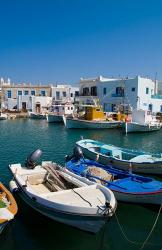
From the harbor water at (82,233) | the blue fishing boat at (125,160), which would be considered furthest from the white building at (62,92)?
the harbor water at (82,233)

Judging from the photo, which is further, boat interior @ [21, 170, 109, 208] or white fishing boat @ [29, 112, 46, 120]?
white fishing boat @ [29, 112, 46, 120]

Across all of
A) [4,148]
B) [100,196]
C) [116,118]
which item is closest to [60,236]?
[100,196]

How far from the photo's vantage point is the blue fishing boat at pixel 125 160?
14664 mm

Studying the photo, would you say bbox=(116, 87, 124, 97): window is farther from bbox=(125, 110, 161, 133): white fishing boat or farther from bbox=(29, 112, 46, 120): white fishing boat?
bbox=(29, 112, 46, 120): white fishing boat

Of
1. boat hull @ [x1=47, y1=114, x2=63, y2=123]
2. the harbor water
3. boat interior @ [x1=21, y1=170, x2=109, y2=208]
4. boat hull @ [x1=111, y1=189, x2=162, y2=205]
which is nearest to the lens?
the harbor water

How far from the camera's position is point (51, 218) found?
889cm

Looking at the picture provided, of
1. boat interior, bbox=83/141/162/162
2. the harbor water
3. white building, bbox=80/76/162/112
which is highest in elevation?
white building, bbox=80/76/162/112

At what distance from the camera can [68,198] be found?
887 centimetres

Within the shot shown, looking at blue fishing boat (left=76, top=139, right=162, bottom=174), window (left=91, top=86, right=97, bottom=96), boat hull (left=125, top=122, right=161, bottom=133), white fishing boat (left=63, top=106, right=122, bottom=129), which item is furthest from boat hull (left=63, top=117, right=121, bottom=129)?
window (left=91, top=86, right=97, bottom=96)

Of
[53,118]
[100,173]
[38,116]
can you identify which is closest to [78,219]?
[100,173]

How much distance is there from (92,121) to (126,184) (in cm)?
2648

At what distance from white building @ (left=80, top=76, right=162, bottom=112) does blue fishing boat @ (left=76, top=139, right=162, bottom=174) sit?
2795 cm

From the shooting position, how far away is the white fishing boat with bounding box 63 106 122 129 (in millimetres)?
37375

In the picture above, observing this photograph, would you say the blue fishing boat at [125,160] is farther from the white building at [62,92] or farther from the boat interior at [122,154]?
the white building at [62,92]
